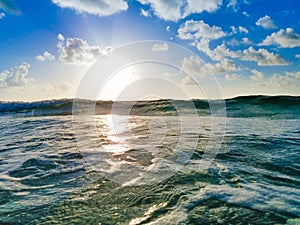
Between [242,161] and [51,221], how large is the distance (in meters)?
2.93

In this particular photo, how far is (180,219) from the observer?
2.25m

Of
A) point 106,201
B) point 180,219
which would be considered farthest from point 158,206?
point 106,201

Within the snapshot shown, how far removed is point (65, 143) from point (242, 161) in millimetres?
3907

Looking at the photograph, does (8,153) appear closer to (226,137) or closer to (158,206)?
(158,206)

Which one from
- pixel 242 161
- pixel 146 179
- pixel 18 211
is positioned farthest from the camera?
pixel 242 161

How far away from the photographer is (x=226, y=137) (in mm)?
6129

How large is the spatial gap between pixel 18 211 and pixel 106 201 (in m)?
0.81

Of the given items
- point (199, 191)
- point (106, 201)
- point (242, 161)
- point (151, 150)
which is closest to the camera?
point (106, 201)

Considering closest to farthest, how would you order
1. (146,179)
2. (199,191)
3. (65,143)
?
(199,191) → (146,179) → (65,143)

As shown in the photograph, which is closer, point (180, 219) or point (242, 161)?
point (180, 219)

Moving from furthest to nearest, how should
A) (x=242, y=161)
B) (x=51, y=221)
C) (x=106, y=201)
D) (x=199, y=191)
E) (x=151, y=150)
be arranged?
(x=151, y=150) → (x=242, y=161) → (x=199, y=191) → (x=106, y=201) → (x=51, y=221)

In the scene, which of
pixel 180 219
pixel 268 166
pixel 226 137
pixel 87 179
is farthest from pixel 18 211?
pixel 226 137

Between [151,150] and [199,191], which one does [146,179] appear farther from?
[151,150]

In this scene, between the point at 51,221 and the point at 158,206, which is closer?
the point at 51,221
